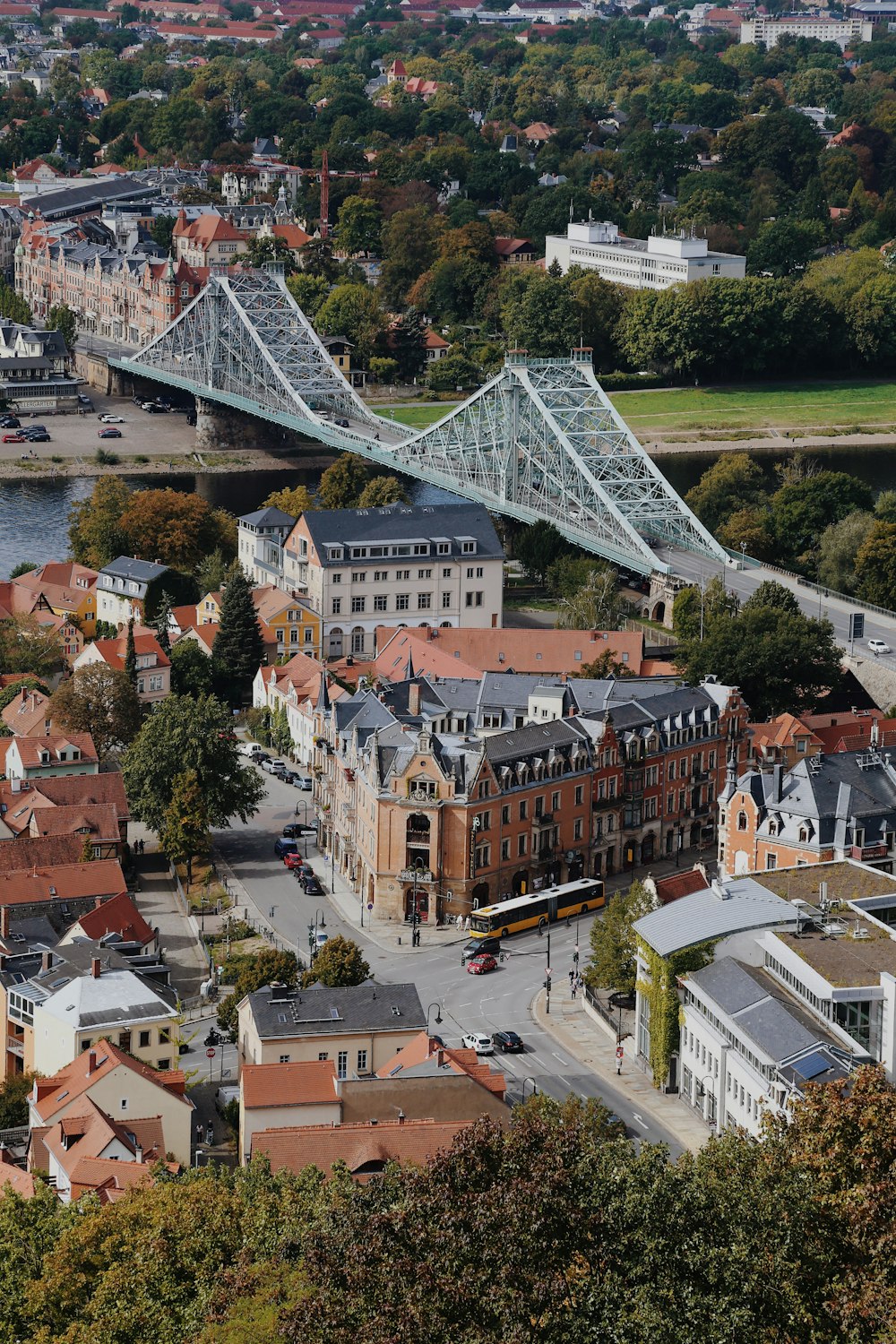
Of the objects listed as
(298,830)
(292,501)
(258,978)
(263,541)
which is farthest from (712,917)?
(292,501)

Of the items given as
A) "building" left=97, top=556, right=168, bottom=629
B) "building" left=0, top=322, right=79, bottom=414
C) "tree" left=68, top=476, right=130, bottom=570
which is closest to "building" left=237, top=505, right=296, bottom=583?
"building" left=97, top=556, right=168, bottom=629

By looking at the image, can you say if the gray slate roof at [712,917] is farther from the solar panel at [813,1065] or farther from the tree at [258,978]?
the tree at [258,978]

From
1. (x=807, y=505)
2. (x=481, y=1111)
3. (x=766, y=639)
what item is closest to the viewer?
(x=481, y=1111)

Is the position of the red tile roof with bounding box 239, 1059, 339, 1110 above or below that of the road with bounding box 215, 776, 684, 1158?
above

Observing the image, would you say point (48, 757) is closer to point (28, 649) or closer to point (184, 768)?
point (184, 768)

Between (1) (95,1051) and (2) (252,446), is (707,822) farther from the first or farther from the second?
(2) (252,446)

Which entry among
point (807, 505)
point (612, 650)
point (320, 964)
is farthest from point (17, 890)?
point (807, 505)

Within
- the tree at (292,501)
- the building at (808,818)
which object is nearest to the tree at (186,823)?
the building at (808,818)

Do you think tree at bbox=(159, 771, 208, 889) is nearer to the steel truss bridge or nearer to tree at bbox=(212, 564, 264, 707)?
tree at bbox=(212, 564, 264, 707)
